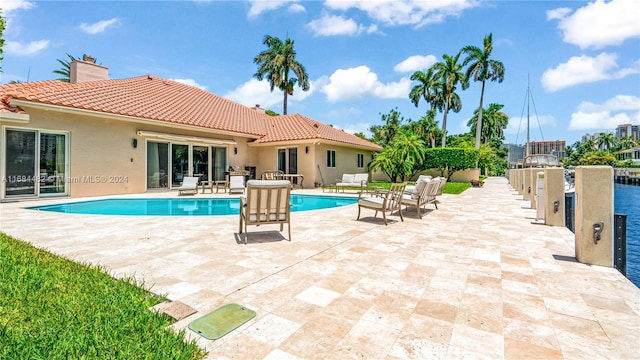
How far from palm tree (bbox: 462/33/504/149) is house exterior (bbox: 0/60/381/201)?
20591mm

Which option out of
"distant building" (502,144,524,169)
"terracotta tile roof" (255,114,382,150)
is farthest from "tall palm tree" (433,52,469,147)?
"terracotta tile roof" (255,114,382,150)

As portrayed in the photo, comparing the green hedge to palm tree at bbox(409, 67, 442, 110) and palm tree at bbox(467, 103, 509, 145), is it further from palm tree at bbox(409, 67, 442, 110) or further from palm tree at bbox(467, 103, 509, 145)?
palm tree at bbox(467, 103, 509, 145)

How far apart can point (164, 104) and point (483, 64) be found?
3302 centimetres

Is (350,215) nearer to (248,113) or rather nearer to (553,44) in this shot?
(553,44)

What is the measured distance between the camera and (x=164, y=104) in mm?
16031

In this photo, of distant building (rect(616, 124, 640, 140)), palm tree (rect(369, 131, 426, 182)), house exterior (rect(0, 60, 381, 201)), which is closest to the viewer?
house exterior (rect(0, 60, 381, 201))

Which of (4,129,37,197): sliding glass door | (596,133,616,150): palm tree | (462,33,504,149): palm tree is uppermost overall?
(462,33,504,149): palm tree

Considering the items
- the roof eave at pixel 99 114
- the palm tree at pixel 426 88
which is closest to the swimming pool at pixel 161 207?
the roof eave at pixel 99 114

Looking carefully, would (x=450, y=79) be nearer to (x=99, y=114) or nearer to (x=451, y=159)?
(x=451, y=159)

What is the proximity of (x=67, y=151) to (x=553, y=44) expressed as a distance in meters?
21.2

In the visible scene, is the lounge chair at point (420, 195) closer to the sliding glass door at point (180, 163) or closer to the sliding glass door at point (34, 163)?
the sliding glass door at point (180, 163)

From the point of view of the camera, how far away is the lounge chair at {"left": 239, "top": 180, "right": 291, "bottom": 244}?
5.22 metres

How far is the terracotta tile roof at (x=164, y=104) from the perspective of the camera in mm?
11650

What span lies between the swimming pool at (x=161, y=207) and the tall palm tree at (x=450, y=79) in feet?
88.9
